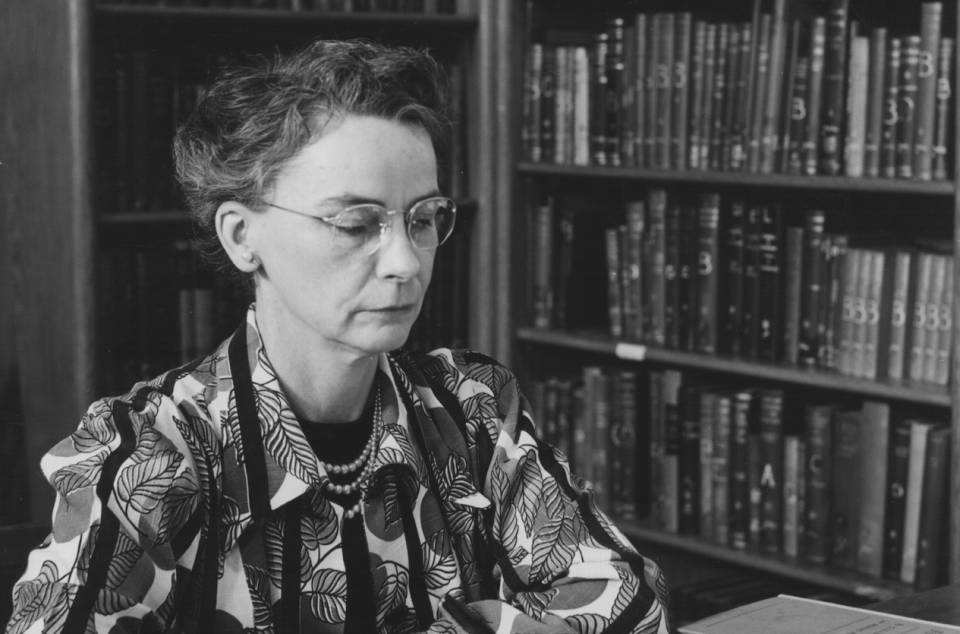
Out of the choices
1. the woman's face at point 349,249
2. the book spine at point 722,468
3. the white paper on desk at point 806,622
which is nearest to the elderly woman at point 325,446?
the woman's face at point 349,249

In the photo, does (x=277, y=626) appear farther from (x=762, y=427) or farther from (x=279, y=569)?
(x=762, y=427)

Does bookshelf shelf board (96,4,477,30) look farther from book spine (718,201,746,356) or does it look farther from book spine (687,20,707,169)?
book spine (718,201,746,356)

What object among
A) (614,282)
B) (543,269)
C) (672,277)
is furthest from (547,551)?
(543,269)

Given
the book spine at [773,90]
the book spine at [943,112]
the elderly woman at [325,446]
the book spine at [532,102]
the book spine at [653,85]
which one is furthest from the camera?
the book spine at [532,102]

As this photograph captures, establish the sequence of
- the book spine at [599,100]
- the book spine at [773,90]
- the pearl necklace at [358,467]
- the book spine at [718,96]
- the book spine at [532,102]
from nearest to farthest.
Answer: the pearl necklace at [358,467] < the book spine at [773,90] < the book spine at [718,96] < the book spine at [599,100] < the book spine at [532,102]

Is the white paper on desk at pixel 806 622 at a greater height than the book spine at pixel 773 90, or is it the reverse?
the book spine at pixel 773 90

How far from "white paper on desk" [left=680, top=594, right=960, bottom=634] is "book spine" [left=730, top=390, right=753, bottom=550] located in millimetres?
1446

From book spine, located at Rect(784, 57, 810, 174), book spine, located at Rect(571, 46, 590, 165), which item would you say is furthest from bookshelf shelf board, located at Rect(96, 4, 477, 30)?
book spine, located at Rect(784, 57, 810, 174)

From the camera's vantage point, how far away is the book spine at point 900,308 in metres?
2.54

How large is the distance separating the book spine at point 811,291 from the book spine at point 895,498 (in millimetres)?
222

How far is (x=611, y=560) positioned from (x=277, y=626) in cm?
37

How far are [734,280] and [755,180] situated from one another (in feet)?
0.72

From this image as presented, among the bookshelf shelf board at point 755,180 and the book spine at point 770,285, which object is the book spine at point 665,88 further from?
the book spine at point 770,285

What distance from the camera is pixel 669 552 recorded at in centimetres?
312
